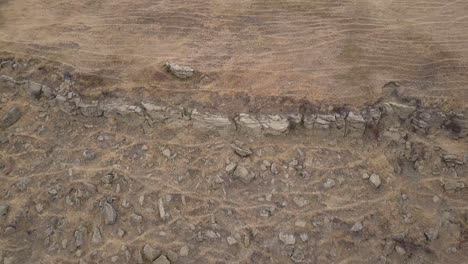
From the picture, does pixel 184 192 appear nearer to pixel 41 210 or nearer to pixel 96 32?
pixel 41 210

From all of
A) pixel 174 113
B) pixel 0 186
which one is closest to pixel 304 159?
pixel 174 113

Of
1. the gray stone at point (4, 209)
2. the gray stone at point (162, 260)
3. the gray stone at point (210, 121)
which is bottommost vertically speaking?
the gray stone at point (162, 260)

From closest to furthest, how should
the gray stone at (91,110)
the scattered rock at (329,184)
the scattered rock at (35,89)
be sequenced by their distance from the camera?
the scattered rock at (329,184) < the gray stone at (91,110) < the scattered rock at (35,89)

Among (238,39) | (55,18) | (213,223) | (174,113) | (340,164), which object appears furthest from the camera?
(55,18)

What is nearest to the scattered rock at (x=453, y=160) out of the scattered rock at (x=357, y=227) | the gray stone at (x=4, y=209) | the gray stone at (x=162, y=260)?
the scattered rock at (x=357, y=227)

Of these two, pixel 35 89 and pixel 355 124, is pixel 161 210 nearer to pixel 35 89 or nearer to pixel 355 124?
A: pixel 355 124

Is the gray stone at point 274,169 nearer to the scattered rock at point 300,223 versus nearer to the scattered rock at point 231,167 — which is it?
the scattered rock at point 231,167
